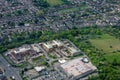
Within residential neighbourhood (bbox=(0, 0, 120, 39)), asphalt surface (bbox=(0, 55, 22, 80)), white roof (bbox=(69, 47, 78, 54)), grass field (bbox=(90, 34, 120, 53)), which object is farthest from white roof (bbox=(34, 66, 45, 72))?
residential neighbourhood (bbox=(0, 0, 120, 39))

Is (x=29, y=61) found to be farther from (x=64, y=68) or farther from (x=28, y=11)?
(x=28, y=11)

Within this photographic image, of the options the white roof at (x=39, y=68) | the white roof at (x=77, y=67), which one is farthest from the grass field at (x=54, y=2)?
the white roof at (x=39, y=68)

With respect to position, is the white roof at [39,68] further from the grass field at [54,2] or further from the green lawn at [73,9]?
the grass field at [54,2]

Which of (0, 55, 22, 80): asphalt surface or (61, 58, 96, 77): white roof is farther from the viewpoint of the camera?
(61, 58, 96, 77): white roof

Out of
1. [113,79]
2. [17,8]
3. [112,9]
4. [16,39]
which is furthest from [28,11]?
[113,79]

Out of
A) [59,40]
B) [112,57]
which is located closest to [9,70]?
[59,40]

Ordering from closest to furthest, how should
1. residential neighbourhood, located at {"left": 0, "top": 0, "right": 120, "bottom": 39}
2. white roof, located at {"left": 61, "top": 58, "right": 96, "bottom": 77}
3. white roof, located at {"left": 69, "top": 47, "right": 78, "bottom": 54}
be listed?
1. white roof, located at {"left": 61, "top": 58, "right": 96, "bottom": 77}
2. white roof, located at {"left": 69, "top": 47, "right": 78, "bottom": 54}
3. residential neighbourhood, located at {"left": 0, "top": 0, "right": 120, "bottom": 39}

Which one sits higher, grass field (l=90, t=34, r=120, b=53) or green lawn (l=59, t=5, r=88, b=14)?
green lawn (l=59, t=5, r=88, b=14)

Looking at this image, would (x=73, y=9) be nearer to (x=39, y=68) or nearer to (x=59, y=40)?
(x=59, y=40)

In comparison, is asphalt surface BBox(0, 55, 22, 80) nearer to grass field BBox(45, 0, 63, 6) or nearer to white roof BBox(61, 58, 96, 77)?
white roof BBox(61, 58, 96, 77)
